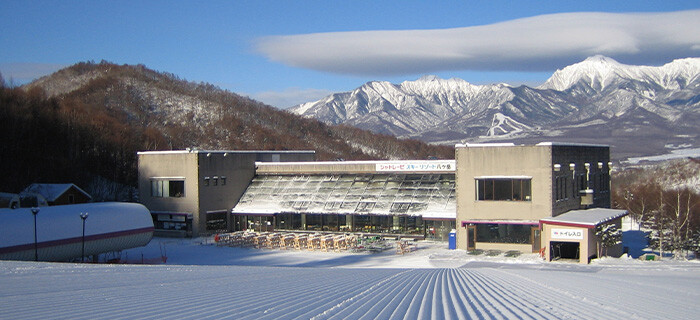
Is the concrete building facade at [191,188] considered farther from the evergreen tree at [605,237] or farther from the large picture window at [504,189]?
the evergreen tree at [605,237]

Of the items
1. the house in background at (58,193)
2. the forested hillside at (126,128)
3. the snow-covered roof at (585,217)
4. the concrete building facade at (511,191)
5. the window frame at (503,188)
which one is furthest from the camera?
the forested hillside at (126,128)

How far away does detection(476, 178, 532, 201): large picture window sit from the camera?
105ft

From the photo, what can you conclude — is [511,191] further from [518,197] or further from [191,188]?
[191,188]

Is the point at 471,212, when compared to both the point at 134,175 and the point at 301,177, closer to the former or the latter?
the point at 301,177

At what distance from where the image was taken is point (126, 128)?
91.7m

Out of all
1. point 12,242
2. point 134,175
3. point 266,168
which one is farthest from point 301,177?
point 134,175

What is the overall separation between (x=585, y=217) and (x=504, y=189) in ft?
14.7

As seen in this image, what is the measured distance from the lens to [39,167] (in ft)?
182

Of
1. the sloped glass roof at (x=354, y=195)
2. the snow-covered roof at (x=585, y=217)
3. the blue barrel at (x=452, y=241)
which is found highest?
the sloped glass roof at (x=354, y=195)

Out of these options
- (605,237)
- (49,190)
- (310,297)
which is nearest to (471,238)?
(605,237)

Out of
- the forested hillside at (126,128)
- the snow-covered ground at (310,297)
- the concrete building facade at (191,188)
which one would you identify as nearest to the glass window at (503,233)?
the snow-covered ground at (310,297)

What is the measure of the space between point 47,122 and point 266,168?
31.5 metres

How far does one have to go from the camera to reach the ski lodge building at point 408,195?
31.6 m

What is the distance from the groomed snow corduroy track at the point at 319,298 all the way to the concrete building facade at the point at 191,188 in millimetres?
25786
